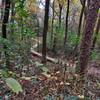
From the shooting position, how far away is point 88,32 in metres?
7.17

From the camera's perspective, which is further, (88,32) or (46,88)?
(88,32)

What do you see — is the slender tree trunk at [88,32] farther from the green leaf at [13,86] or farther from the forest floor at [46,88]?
the green leaf at [13,86]

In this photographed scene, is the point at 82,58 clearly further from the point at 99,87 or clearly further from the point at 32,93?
the point at 32,93

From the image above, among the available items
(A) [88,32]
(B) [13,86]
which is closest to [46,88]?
(B) [13,86]

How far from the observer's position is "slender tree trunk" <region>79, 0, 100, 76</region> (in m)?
6.96

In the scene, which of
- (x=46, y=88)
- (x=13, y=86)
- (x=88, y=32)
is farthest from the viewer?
(x=88, y=32)

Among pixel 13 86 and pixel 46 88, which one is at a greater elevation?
pixel 13 86

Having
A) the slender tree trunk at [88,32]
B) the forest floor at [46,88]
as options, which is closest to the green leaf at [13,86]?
the forest floor at [46,88]

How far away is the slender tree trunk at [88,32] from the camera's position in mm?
6961

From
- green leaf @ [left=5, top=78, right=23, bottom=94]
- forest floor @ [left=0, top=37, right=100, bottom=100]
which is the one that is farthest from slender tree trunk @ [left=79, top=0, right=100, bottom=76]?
green leaf @ [left=5, top=78, right=23, bottom=94]

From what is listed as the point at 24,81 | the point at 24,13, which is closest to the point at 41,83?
the point at 24,81

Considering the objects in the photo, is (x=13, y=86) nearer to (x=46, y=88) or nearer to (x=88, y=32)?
(x=46, y=88)

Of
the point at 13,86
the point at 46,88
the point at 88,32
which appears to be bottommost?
the point at 46,88

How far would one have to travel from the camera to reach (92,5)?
22.8 feet
